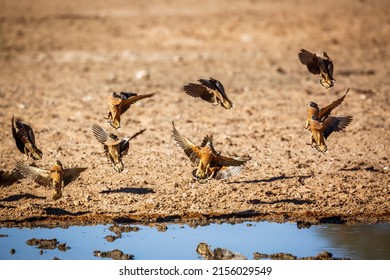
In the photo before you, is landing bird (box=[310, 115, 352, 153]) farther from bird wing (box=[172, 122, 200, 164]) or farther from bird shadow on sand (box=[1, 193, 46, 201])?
bird shadow on sand (box=[1, 193, 46, 201])

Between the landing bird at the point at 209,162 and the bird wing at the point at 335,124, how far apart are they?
3.93 ft

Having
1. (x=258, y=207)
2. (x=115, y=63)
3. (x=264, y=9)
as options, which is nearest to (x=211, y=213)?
(x=258, y=207)

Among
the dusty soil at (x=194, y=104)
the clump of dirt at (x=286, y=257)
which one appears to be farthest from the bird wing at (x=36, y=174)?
the clump of dirt at (x=286, y=257)

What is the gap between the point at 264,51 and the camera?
20.6 meters

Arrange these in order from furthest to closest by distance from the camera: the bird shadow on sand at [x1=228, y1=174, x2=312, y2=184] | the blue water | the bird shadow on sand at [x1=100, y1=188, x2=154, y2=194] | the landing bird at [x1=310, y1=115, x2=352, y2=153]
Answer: the bird shadow on sand at [x1=228, y1=174, x2=312, y2=184], the bird shadow on sand at [x1=100, y1=188, x2=154, y2=194], the landing bird at [x1=310, y1=115, x2=352, y2=153], the blue water

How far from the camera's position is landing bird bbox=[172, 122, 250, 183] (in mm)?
8961

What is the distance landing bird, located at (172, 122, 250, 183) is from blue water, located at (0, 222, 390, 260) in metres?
0.52

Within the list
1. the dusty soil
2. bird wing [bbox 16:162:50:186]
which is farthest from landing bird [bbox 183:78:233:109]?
bird wing [bbox 16:162:50:186]

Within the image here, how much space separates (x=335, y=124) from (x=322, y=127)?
13.8 inches

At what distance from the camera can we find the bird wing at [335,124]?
9750 millimetres

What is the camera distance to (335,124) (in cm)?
985

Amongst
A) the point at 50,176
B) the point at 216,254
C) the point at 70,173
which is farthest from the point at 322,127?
the point at 50,176

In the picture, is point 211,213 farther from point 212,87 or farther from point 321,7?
point 321,7

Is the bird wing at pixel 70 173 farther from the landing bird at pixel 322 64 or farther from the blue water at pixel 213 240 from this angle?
the landing bird at pixel 322 64
